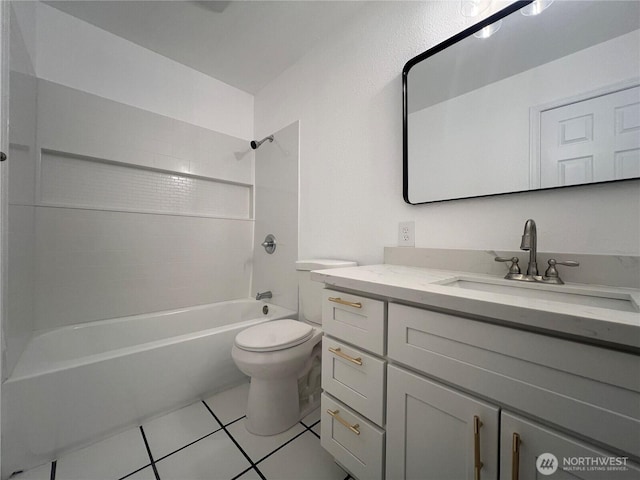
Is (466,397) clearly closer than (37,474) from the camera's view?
Yes

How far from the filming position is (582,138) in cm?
78

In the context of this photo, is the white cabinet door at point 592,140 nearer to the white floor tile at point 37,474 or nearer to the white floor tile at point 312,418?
the white floor tile at point 312,418

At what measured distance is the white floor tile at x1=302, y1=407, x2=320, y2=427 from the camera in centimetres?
127

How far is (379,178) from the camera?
135cm

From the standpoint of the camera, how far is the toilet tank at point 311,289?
1.46 meters

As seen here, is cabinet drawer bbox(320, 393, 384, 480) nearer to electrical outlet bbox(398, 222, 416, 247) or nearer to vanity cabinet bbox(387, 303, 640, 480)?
vanity cabinet bbox(387, 303, 640, 480)

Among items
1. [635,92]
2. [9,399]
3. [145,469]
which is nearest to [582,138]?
[635,92]

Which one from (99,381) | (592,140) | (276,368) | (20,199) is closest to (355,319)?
(276,368)

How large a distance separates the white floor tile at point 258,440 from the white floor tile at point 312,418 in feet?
0.13

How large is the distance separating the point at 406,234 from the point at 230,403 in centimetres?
140

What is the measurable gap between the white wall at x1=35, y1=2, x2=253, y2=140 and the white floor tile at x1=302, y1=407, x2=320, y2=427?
2.26m

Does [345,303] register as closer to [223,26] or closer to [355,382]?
[355,382]

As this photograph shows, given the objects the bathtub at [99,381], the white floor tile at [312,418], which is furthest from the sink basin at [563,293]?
the bathtub at [99,381]

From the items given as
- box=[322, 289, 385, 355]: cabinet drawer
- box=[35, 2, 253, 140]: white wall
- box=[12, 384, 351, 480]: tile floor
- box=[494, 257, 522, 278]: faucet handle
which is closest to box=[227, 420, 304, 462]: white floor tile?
box=[12, 384, 351, 480]: tile floor
